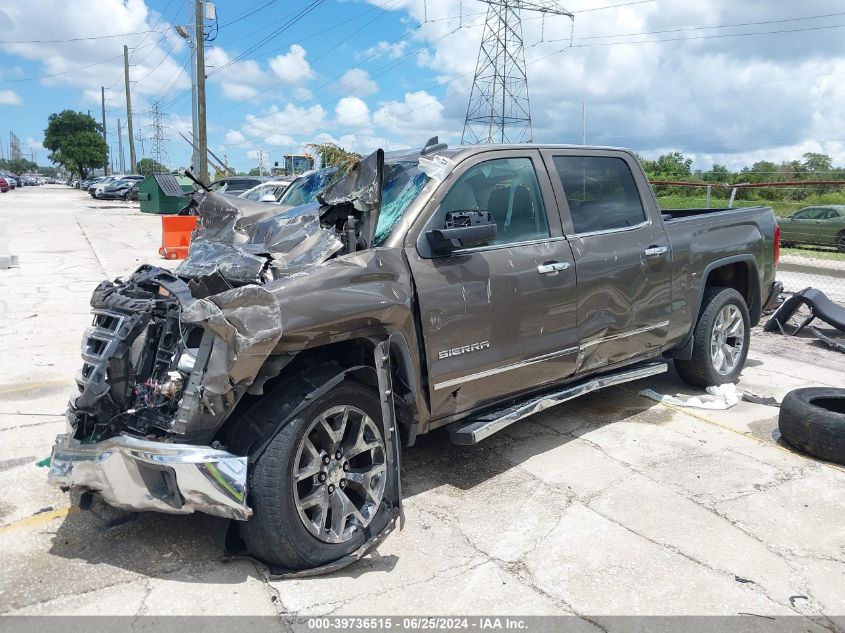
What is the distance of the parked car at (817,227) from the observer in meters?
18.3

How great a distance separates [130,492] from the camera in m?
2.89

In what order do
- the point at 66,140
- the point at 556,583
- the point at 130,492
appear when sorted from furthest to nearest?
the point at 66,140
the point at 556,583
the point at 130,492

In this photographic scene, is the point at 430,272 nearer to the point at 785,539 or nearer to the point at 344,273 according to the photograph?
the point at 344,273

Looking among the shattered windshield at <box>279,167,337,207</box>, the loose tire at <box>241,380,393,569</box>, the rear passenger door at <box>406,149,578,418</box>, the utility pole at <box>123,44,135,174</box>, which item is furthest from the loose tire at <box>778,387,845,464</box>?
the utility pole at <box>123,44,135,174</box>

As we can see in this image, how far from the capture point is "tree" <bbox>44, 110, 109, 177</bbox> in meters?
78.2

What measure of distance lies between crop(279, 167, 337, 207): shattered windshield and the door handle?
2019 millimetres

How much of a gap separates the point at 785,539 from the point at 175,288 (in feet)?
11.0

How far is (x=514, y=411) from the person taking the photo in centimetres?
413

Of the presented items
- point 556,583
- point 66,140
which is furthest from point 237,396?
point 66,140

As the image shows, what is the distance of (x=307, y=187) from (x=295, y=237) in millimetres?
2031

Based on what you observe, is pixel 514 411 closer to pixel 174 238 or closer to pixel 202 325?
pixel 202 325

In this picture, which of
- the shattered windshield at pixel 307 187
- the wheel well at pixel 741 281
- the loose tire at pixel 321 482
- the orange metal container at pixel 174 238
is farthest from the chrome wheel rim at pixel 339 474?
the orange metal container at pixel 174 238

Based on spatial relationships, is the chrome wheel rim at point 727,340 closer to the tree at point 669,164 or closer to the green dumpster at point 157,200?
the green dumpster at point 157,200

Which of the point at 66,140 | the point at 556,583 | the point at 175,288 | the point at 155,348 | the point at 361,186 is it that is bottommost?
the point at 556,583
